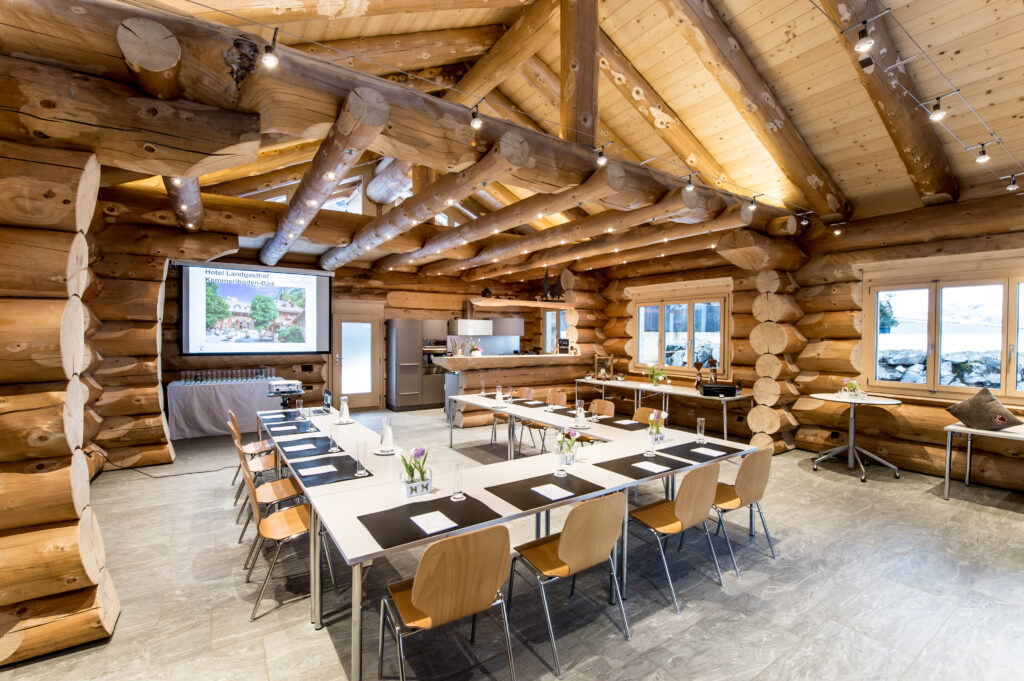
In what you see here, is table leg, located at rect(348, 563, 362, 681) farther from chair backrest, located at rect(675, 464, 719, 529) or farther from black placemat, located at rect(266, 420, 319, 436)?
black placemat, located at rect(266, 420, 319, 436)

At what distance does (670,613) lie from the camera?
2.84 m

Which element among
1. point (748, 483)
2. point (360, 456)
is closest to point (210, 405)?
point (360, 456)

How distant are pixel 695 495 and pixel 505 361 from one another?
589 centimetres

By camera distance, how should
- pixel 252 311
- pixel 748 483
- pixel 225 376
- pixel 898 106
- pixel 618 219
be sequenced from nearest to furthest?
pixel 748 483 < pixel 898 106 < pixel 618 219 < pixel 252 311 < pixel 225 376

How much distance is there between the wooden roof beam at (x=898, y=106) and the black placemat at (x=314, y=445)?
5028 millimetres

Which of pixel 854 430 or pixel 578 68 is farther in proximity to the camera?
pixel 854 430

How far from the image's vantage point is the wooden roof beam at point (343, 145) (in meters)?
2.73

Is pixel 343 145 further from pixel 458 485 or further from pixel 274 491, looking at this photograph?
pixel 274 491

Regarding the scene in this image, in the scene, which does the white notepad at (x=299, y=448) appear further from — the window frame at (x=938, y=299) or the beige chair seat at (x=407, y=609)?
the window frame at (x=938, y=299)

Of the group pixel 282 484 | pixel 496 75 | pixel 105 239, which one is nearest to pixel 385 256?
pixel 105 239

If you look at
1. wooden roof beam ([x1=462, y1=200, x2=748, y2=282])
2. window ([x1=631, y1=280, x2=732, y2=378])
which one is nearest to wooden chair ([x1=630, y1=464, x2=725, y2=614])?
wooden roof beam ([x1=462, y1=200, x2=748, y2=282])

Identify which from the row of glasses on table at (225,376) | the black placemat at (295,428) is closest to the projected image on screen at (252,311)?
the row of glasses on table at (225,376)

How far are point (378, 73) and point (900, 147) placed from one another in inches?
209

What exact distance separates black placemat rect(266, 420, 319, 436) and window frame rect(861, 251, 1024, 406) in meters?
6.91
